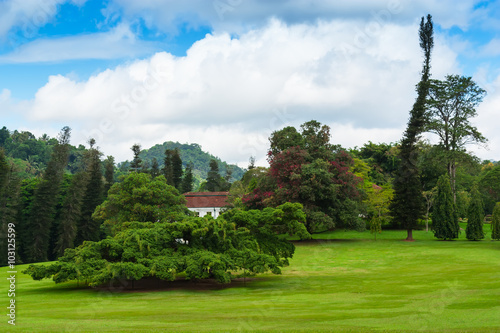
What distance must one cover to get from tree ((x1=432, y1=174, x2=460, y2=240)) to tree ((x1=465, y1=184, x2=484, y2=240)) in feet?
4.26

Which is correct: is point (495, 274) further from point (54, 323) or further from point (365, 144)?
point (365, 144)

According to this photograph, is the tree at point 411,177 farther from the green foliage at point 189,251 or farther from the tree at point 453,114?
the green foliage at point 189,251

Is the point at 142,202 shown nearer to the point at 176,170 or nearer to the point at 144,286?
the point at 144,286

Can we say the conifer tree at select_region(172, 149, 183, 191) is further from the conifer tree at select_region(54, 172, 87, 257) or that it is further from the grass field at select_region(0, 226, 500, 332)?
the grass field at select_region(0, 226, 500, 332)

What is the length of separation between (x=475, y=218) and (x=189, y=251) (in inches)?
1295

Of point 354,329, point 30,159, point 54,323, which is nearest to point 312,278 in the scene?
point 354,329

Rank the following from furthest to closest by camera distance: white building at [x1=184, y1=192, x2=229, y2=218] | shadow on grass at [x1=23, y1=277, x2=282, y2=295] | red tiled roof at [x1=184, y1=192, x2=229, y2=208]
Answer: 1. red tiled roof at [x1=184, y1=192, x2=229, y2=208]
2. white building at [x1=184, y1=192, x2=229, y2=218]
3. shadow on grass at [x1=23, y1=277, x2=282, y2=295]

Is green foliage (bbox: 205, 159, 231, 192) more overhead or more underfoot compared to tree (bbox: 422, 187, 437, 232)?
more overhead

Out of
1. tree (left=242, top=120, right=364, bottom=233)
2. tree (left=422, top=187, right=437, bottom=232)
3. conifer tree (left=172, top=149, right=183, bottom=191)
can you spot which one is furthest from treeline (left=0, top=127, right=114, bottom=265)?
tree (left=422, top=187, right=437, bottom=232)

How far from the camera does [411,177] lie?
144ft

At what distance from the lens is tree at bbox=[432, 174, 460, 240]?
140ft

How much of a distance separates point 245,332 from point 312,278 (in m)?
12.1

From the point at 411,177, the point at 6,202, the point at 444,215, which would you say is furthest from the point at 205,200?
the point at 444,215

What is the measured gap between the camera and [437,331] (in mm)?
10250
